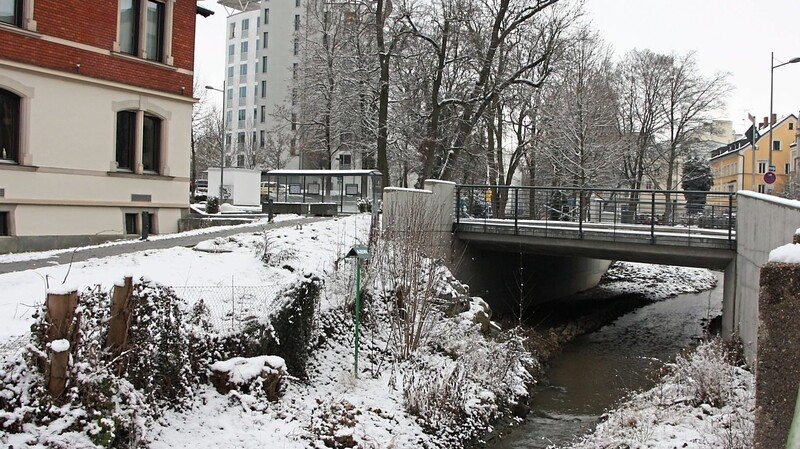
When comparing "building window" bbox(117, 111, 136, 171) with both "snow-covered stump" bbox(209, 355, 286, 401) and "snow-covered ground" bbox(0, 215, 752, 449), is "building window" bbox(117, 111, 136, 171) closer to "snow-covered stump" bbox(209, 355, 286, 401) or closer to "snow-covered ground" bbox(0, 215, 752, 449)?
"snow-covered ground" bbox(0, 215, 752, 449)

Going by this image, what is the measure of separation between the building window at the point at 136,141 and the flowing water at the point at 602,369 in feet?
44.9

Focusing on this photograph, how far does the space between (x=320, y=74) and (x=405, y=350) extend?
27881 mm

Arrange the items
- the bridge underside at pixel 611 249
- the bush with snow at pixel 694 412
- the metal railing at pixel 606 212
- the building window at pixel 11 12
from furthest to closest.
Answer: the metal railing at pixel 606 212 < the bridge underside at pixel 611 249 < the building window at pixel 11 12 < the bush with snow at pixel 694 412

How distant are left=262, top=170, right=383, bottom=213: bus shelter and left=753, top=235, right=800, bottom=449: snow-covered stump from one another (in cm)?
2506

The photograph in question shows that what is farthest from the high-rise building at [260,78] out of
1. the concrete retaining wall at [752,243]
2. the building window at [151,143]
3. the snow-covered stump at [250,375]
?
the snow-covered stump at [250,375]

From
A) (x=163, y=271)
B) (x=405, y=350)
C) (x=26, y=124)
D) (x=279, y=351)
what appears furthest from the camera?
(x=26, y=124)

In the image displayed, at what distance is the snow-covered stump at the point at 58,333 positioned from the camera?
720 centimetres

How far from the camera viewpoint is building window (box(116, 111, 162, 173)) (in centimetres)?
2011

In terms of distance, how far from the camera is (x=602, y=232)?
1884cm

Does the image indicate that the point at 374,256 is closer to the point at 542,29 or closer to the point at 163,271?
the point at 163,271

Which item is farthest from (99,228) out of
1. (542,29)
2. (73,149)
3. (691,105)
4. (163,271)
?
(691,105)

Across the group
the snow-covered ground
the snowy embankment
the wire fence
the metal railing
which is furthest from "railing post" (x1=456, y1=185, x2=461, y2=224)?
the wire fence

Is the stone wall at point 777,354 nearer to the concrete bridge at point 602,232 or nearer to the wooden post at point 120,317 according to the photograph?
the wooden post at point 120,317

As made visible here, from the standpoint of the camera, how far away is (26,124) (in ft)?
56.1
